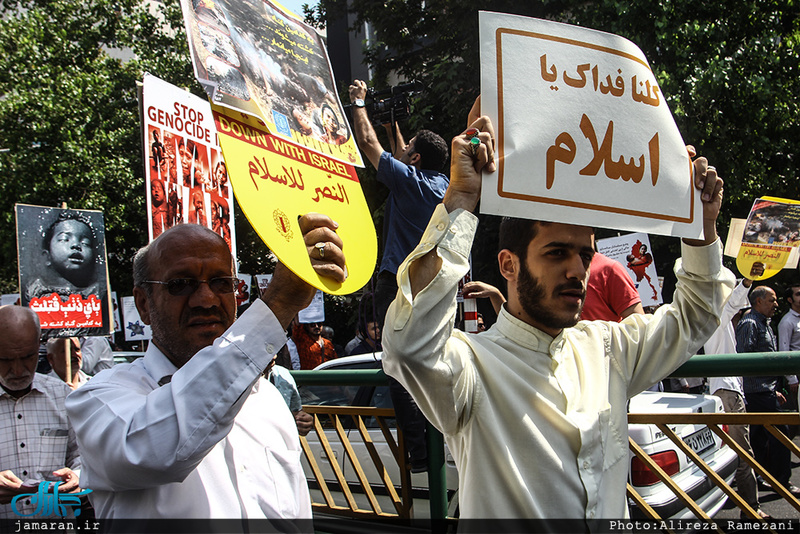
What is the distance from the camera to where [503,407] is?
5.91 feet

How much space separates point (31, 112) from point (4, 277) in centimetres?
630

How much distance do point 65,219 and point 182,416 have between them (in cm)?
361

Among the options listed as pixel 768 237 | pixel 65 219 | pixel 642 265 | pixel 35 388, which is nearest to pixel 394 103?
pixel 35 388

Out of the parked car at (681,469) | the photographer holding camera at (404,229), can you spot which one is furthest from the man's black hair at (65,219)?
the parked car at (681,469)

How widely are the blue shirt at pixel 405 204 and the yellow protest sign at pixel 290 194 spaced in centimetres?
138

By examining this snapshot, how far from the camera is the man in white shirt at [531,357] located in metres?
1.68

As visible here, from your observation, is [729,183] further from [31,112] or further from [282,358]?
[31,112]

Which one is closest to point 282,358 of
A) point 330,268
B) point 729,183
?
point 330,268

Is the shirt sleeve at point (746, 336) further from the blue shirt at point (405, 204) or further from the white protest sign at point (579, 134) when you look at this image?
the white protest sign at point (579, 134)

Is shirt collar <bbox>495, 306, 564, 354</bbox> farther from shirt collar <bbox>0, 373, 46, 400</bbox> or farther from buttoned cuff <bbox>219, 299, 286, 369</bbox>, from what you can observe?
shirt collar <bbox>0, 373, 46, 400</bbox>

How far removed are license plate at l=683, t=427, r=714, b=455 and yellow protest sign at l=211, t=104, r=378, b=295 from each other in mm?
2061

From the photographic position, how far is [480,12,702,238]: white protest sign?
1.77 meters

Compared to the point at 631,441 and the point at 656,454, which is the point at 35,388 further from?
the point at 656,454

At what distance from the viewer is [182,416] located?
1.40m
